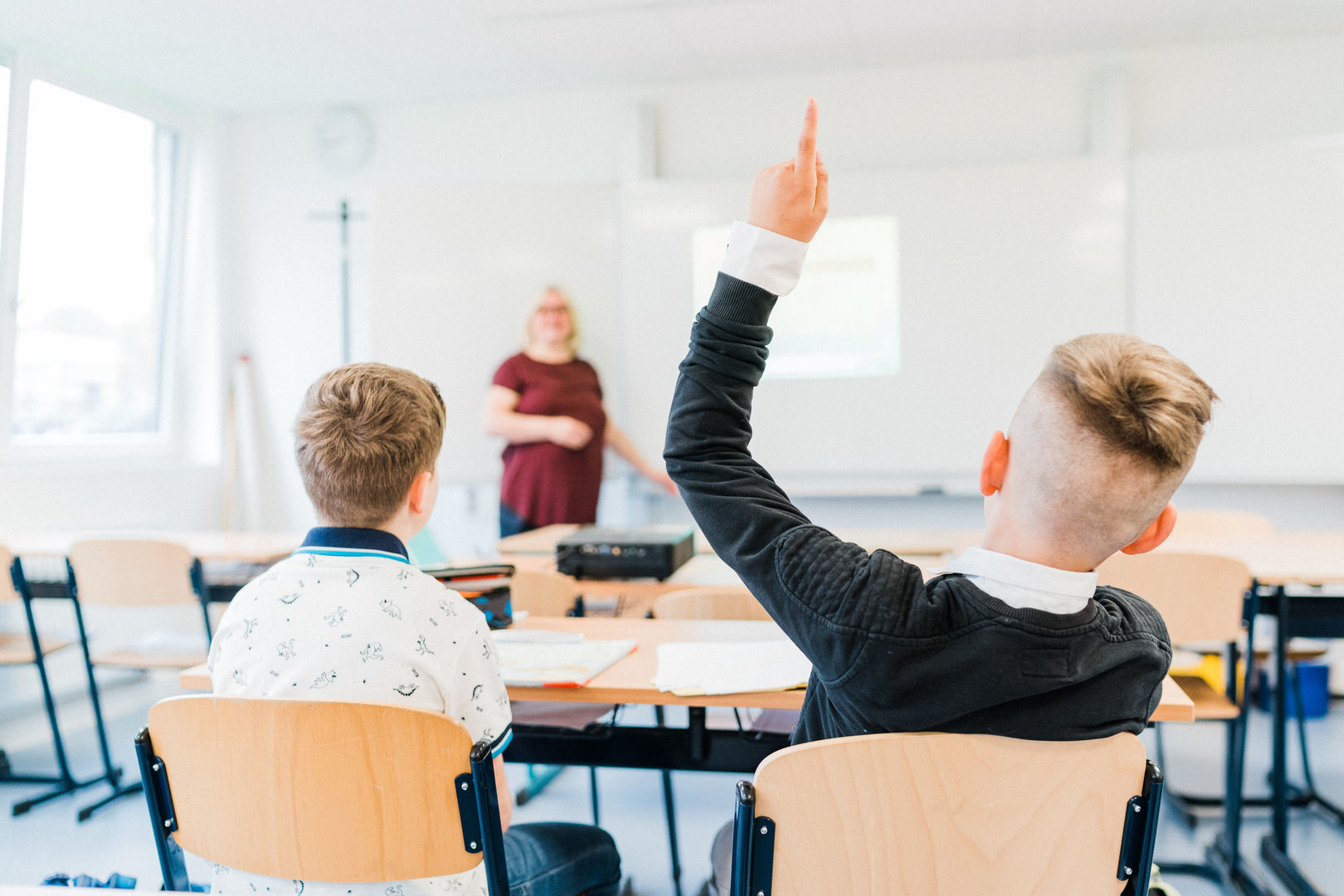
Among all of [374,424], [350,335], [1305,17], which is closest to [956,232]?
[1305,17]

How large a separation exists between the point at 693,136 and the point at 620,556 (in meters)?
2.51

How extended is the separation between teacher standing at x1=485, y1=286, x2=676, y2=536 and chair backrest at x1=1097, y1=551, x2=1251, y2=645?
6.75 ft

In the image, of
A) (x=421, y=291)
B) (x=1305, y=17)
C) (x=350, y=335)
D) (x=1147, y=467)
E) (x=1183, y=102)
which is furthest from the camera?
(x=350, y=335)

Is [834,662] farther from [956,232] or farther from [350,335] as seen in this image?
[350,335]

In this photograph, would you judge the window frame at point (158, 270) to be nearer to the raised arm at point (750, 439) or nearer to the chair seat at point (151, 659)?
the chair seat at point (151, 659)

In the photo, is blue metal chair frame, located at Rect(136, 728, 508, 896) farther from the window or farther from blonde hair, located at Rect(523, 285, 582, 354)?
the window

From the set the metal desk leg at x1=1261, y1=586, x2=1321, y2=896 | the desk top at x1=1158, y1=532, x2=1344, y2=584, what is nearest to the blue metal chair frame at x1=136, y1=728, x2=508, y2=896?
the desk top at x1=1158, y1=532, x2=1344, y2=584

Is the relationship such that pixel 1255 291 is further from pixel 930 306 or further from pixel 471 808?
pixel 471 808

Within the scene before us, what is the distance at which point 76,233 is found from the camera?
3.96 metres

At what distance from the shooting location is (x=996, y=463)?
2.74ft

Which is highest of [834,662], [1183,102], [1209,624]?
[1183,102]

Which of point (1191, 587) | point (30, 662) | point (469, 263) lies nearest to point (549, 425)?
point (469, 263)

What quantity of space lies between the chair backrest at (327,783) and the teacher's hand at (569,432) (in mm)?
2604

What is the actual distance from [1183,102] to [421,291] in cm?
328
